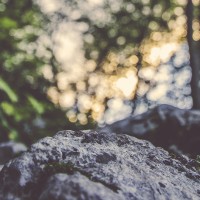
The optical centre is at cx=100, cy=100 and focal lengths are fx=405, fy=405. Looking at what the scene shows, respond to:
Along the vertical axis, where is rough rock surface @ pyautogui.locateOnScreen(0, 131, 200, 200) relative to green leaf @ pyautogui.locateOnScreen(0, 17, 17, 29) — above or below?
below

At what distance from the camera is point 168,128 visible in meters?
8.20

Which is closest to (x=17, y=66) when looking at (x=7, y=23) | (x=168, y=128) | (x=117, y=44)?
(x=7, y=23)

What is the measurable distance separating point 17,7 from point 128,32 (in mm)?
13528

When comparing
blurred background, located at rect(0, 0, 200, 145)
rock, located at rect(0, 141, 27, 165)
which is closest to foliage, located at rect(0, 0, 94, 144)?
rock, located at rect(0, 141, 27, 165)

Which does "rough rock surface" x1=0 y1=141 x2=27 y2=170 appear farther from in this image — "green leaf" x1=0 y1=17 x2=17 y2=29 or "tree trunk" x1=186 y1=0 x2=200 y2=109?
"tree trunk" x1=186 y1=0 x2=200 y2=109

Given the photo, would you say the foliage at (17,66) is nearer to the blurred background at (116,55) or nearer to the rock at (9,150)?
the rock at (9,150)

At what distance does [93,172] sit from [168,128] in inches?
238

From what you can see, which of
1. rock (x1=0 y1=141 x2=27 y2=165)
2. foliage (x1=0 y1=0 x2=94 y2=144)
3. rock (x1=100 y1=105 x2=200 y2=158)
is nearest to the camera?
foliage (x1=0 y1=0 x2=94 y2=144)

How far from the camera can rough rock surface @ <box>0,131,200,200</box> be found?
2.05 m

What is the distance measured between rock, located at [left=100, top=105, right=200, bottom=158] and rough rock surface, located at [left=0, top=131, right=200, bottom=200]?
5104mm

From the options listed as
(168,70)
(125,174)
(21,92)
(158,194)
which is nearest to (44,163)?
(125,174)

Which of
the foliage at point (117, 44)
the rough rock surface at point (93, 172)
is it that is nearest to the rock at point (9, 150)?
the rough rock surface at point (93, 172)

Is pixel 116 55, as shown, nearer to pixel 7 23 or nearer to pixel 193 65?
pixel 193 65

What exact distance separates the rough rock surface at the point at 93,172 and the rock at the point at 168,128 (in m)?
5.10
